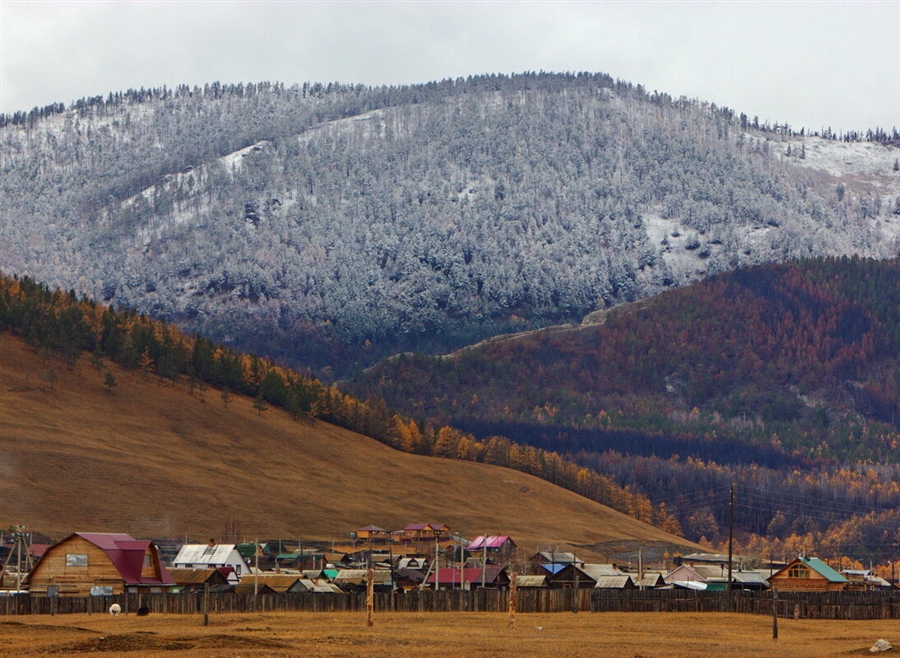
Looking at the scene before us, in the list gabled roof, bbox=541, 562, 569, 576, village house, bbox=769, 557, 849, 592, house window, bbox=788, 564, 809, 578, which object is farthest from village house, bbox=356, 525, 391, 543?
house window, bbox=788, 564, 809, 578

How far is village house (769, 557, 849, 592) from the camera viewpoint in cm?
12875

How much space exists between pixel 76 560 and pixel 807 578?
204ft

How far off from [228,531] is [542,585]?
2040 inches

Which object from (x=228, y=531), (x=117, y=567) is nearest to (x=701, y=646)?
(x=117, y=567)

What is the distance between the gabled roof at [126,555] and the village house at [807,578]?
5361 cm

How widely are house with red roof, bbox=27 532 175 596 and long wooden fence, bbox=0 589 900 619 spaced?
1478cm

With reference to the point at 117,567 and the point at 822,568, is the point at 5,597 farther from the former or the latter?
the point at 822,568

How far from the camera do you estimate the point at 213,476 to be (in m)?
189

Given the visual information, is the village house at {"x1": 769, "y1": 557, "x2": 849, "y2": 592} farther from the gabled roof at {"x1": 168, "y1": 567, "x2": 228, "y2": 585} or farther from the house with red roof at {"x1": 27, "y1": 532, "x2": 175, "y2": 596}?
the house with red roof at {"x1": 27, "y1": 532, "x2": 175, "y2": 596}

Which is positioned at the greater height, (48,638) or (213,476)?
(213,476)

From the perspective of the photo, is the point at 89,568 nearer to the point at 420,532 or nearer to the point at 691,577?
the point at 691,577

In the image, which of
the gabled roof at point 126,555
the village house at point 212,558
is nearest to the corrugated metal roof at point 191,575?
the gabled roof at point 126,555

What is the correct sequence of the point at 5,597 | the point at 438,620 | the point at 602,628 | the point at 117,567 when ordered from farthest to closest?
1. the point at 117,567
2. the point at 5,597
3. the point at 438,620
4. the point at 602,628

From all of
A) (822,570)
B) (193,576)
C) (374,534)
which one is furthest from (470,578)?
(374,534)
